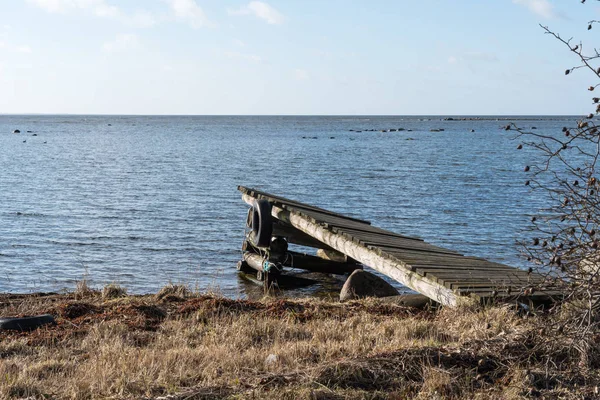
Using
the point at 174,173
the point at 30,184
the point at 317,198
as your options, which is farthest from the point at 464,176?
the point at 30,184

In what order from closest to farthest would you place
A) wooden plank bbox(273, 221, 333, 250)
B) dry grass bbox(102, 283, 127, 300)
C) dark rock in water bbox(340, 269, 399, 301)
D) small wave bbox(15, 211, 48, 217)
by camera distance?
dry grass bbox(102, 283, 127, 300) → dark rock in water bbox(340, 269, 399, 301) → wooden plank bbox(273, 221, 333, 250) → small wave bbox(15, 211, 48, 217)

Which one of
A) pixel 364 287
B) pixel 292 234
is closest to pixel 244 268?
pixel 292 234

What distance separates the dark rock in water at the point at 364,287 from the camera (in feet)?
37.8

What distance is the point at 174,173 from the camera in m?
40.8

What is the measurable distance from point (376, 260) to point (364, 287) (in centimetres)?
96

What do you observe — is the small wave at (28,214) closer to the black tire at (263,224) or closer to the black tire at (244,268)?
the black tire at (244,268)

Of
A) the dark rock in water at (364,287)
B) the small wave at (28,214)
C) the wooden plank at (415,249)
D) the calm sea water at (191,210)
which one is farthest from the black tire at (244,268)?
the small wave at (28,214)

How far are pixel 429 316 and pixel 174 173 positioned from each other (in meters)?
33.9

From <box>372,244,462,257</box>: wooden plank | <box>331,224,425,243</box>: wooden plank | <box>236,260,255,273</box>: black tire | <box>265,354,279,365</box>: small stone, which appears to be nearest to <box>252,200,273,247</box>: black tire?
Result: <box>236,260,255,273</box>: black tire

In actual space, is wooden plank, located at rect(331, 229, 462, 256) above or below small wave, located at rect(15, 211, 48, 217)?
above

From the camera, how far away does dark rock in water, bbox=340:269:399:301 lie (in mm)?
11531

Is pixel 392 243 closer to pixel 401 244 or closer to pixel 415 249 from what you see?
pixel 401 244

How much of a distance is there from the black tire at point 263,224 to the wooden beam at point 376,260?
284 millimetres

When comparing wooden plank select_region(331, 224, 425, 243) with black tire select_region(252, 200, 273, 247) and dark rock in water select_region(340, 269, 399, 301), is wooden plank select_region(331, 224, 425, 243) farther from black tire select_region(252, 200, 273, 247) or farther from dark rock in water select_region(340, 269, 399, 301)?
black tire select_region(252, 200, 273, 247)
